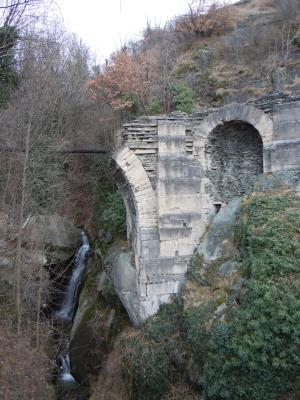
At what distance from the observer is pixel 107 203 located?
1205 cm

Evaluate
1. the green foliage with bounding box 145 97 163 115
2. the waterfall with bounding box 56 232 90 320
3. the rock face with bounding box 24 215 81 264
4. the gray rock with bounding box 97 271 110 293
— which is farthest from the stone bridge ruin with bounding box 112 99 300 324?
the green foliage with bounding box 145 97 163 115

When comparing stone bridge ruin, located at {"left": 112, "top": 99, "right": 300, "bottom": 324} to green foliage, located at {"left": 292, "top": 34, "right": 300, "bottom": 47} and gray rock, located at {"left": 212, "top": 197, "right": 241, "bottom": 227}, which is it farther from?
green foliage, located at {"left": 292, "top": 34, "right": 300, "bottom": 47}

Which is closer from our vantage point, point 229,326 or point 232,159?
point 229,326

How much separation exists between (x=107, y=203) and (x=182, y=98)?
5.22 m

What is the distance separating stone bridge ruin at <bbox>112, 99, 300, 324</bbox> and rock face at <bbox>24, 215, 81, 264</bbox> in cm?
284

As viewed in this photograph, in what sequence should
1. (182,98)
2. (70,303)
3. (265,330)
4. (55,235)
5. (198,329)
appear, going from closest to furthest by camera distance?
1. (265,330)
2. (198,329)
3. (70,303)
4. (55,235)
5. (182,98)

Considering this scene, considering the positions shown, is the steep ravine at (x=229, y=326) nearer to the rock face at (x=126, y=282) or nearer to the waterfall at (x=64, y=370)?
the rock face at (x=126, y=282)

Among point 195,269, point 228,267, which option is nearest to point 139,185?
point 195,269

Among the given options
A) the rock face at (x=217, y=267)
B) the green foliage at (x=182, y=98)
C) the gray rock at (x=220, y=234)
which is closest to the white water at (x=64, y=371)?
the rock face at (x=217, y=267)

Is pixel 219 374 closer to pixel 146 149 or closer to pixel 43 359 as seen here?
pixel 43 359

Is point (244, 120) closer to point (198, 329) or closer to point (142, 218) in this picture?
point (142, 218)

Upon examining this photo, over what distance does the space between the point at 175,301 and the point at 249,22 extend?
54.3 feet

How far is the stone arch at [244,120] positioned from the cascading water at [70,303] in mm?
6401

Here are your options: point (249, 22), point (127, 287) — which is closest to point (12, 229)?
point (127, 287)
